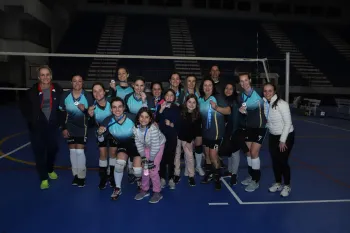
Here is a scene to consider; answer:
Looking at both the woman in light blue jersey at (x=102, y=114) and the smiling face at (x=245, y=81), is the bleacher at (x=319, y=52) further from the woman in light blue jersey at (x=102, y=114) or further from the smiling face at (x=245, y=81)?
the woman in light blue jersey at (x=102, y=114)

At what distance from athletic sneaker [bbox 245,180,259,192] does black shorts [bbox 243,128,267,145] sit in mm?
683

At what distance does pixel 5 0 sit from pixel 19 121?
819 centimetres

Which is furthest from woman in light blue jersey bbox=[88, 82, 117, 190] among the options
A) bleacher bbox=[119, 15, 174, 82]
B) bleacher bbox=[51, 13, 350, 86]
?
bleacher bbox=[51, 13, 350, 86]

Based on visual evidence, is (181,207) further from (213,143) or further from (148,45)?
(148,45)

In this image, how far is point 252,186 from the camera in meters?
4.85

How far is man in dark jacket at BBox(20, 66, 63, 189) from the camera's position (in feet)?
15.2

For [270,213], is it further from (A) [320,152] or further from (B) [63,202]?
(A) [320,152]

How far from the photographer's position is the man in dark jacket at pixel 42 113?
15.2 ft

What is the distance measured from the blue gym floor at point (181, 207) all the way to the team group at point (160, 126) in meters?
0.21

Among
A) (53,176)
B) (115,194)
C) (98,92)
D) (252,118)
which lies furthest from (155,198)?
(53,176)

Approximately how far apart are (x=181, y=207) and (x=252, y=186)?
4.18ft

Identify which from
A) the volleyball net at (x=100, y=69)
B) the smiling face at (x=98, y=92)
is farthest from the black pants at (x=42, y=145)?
the volleyball net at (x=100, y=69)

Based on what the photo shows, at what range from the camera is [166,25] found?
26578 millimetres

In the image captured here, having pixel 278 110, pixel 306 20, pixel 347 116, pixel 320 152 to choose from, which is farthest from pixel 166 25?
pixel 278 110
